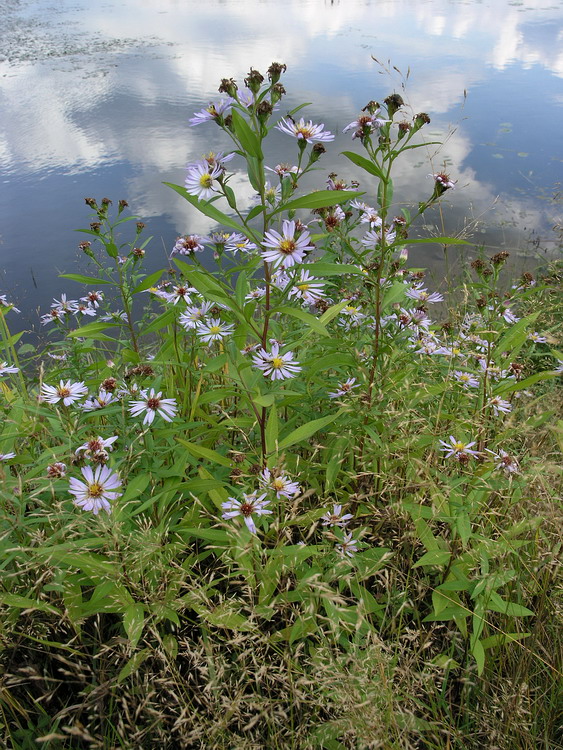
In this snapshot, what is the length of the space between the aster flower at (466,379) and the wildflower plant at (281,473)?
0.01 metres

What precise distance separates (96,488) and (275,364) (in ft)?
1.93

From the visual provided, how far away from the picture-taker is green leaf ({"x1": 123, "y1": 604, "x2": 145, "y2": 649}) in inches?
47.7

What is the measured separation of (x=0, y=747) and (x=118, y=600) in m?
0.43

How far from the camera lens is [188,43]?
12094mm

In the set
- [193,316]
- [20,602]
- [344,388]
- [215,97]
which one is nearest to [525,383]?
[344,388]

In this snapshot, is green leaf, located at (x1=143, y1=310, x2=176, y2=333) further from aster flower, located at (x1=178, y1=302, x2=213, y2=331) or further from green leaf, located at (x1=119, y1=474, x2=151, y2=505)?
green leaf, located at (x1=119, y1=474, x2=151, y2=505)

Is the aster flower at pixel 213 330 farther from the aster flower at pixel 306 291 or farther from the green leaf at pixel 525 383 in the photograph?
the green leaf at pixel 525 383

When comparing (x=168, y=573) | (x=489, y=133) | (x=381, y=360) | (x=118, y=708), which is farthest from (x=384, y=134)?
(x=489, y=133)

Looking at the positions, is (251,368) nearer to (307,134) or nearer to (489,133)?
(307,134)

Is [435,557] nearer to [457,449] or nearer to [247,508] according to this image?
[457,449]

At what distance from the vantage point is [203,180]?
1390 mm

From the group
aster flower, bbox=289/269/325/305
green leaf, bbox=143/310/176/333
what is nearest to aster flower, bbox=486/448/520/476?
aster flower, bbox=289/269/325/305

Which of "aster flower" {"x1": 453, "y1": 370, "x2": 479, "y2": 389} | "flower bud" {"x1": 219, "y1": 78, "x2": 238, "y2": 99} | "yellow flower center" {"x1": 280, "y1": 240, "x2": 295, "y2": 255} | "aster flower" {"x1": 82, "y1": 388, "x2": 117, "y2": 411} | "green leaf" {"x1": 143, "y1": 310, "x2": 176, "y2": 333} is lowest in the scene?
"aster flower" {"x1": 453, "y1": 370, "x2": 479, "y2": 389}

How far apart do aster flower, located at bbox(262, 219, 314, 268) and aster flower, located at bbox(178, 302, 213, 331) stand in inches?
20.1
